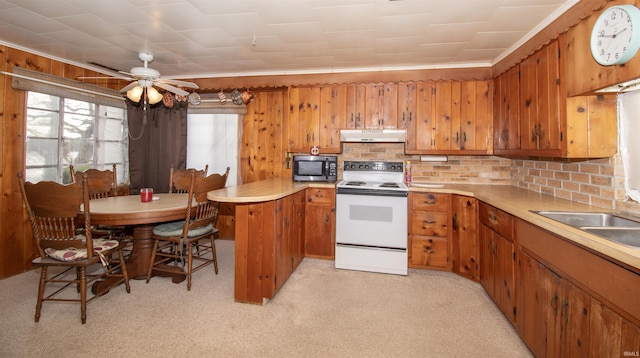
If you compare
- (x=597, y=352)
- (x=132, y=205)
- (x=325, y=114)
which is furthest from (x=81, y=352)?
(x=325, y=114)

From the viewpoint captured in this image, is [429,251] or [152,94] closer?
[152,94]

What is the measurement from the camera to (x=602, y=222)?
173 cm

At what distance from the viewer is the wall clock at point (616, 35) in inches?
53.6

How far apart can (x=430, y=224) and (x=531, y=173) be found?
1105 mm

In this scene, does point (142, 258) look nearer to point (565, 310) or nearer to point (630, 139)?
point (565, 310)

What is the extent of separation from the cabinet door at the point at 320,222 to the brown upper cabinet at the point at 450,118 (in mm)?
1133

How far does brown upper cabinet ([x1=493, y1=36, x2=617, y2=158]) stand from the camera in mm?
1875

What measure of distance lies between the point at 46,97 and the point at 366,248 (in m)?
3.90

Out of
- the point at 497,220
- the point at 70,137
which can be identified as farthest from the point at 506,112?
the point at 70,137

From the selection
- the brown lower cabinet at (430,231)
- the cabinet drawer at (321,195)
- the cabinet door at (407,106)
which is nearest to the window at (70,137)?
the cabinet drawer at (321,195)

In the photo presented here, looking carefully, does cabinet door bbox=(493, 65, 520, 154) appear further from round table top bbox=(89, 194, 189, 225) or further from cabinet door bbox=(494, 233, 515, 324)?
round table top bbox=(89, 194, 189, 225)

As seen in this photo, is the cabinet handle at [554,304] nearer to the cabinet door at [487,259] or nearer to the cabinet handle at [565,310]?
the cabinet handle at [565,310]

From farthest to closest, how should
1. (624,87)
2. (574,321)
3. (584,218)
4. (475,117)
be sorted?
1. (475,117)
2. (584,218)
3. (624,87)
4. (574,321)

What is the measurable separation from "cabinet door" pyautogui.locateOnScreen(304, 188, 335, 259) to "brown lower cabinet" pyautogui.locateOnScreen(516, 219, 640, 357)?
1.83m
